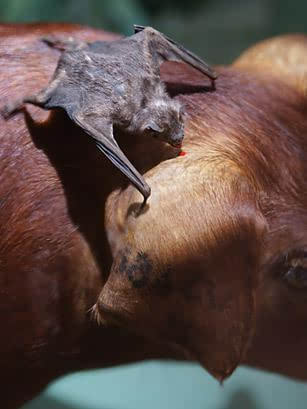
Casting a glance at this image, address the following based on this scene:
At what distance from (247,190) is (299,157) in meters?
0.15

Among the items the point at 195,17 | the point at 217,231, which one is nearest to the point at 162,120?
the point at 217,231

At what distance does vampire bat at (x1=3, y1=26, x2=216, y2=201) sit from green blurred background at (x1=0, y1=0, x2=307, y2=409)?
43 cm

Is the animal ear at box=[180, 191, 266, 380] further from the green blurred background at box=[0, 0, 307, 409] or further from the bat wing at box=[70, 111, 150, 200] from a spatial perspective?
the green blurred background at box=[0, 0, 307, 409]

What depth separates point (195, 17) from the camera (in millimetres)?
2691

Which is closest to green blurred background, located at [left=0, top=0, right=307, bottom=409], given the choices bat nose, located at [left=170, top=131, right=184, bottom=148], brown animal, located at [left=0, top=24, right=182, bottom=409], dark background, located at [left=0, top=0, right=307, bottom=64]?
dark background, located at [left=0, top=0, right=307, bottom=64]

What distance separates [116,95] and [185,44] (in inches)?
68.4

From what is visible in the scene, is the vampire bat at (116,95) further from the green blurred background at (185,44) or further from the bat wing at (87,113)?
the green blurred background at (185,44)

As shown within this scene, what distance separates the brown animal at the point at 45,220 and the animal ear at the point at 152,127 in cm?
2

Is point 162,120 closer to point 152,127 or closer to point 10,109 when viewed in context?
point 152,127

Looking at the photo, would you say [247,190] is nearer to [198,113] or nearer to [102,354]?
[198,113]

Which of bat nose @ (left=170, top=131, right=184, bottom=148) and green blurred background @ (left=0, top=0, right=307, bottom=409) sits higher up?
bat nose @ (left=170, top=131, right=184, bottom=148)

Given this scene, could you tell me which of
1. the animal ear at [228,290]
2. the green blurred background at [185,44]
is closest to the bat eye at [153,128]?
the animal ear at [228,290]

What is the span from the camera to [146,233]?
26.6 inches

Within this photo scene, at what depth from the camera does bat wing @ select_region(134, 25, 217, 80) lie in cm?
76
